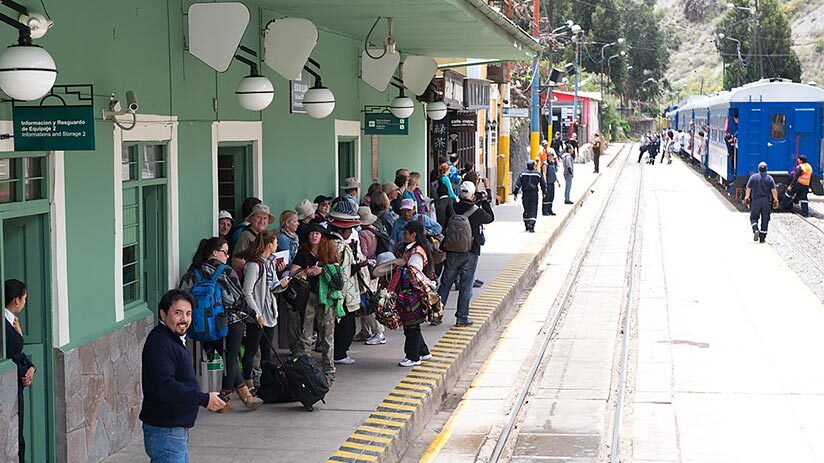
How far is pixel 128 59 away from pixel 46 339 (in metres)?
2.37

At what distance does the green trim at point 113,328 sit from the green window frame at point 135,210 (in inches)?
2.4

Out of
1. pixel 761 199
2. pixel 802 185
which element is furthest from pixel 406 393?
pixel 802 185

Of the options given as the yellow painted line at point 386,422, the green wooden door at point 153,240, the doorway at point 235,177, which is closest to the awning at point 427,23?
the doorway at point 235,177

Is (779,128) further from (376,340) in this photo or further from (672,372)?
(376,340)

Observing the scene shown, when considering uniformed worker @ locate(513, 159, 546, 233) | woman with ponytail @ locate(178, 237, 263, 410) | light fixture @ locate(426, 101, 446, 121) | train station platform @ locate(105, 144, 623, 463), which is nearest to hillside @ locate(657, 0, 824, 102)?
uniformed worker @ locate(513, 159, 546, 233)

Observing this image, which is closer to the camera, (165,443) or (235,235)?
(165,443)

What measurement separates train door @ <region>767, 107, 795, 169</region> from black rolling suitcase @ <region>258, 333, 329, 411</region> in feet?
81.9

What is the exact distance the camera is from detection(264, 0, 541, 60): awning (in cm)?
1245

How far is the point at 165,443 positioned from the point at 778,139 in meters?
28.6

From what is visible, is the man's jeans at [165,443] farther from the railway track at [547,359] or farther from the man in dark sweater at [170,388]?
the railway track at [547,359]

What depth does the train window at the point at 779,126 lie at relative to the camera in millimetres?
33219

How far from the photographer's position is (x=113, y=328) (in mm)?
9000

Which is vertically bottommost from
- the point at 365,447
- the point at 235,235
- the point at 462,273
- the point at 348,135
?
the point at 365,447

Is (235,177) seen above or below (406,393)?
above
